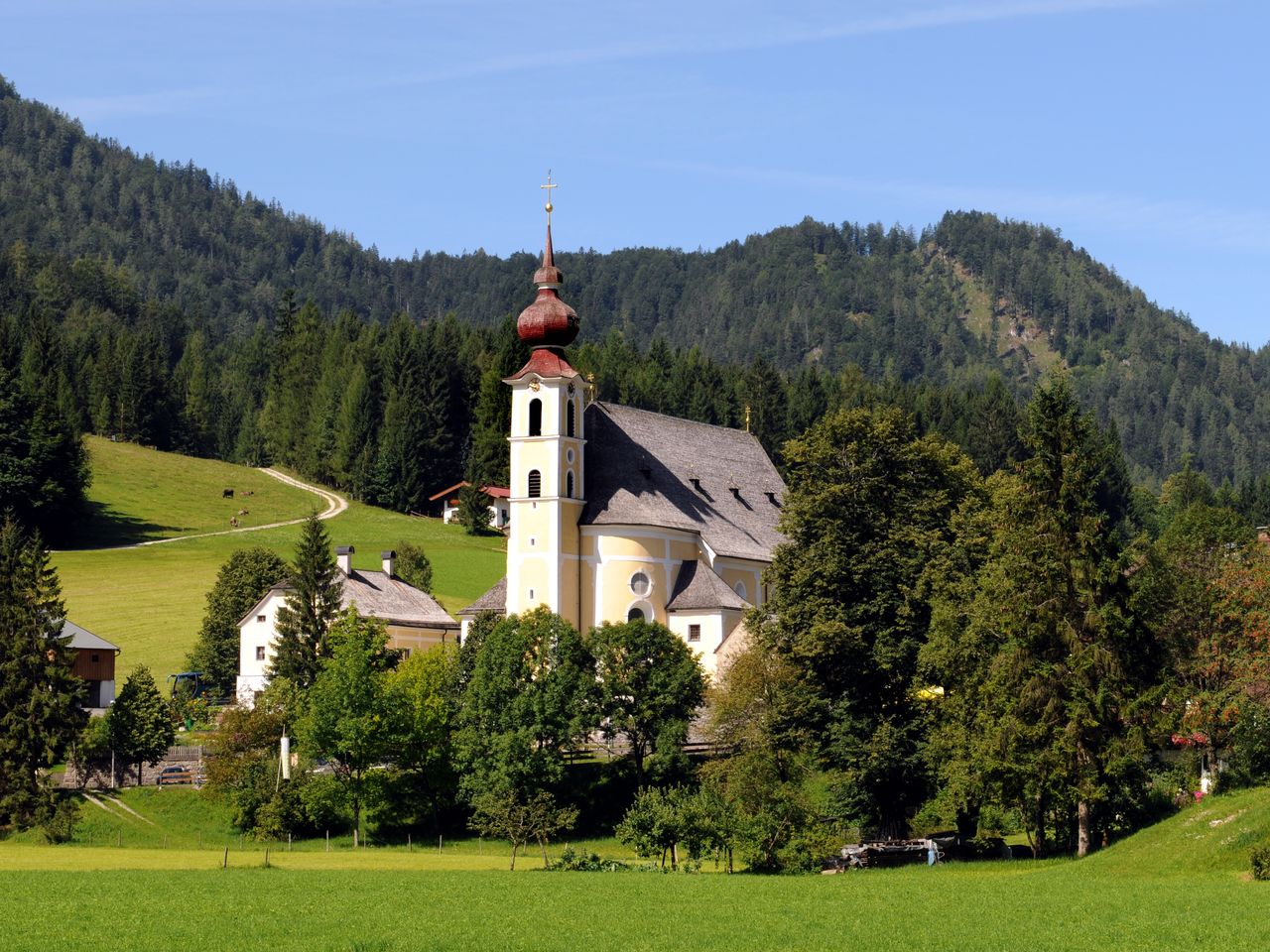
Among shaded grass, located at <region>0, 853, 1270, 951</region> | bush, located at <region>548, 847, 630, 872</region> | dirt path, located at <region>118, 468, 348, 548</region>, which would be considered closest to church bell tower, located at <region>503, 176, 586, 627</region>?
bush, located at <region>548, 847, 630, 872</region>

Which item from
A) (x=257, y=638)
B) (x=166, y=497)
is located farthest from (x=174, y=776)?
(x=166, y=497)

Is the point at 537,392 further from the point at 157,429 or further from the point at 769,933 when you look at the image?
the point at 157,429

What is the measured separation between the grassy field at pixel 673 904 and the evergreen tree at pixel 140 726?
1307cm

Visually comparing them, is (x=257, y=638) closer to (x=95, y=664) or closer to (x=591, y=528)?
(x=95, y=664)

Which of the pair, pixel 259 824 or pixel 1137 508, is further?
pixel 1137 508

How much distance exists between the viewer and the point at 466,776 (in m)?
56.3

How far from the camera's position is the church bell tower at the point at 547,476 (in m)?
68.1

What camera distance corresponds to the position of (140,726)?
60.8 meters

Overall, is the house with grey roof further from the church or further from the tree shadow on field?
the tree shadow on field

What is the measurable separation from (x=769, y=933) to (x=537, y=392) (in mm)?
40908

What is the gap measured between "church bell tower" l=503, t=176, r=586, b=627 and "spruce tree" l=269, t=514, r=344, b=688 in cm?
736

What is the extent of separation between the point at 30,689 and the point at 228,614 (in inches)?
881

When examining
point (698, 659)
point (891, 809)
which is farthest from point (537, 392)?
point (891, 809)

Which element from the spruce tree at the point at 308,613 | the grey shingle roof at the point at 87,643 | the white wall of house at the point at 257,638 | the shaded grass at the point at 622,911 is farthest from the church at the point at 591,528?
the shaded grass at the point at 622,911
